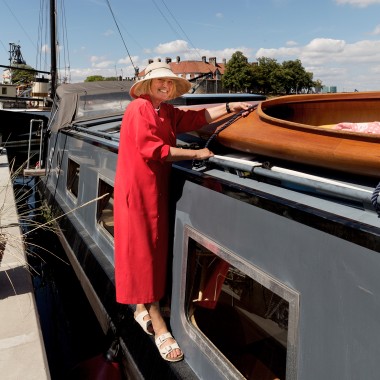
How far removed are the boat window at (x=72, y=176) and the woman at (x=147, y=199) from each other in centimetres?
373

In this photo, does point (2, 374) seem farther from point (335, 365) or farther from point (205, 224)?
point (335, 365)

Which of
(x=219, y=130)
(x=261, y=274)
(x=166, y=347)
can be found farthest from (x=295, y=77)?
(x=261, y=274)

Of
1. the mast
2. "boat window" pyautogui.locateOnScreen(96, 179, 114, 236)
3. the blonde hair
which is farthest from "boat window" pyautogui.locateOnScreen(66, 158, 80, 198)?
the mast

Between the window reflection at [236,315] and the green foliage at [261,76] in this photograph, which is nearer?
the window reflection at [236,315]

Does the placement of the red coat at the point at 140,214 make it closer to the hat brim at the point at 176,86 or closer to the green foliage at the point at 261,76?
the hat brim at the point at 176,86

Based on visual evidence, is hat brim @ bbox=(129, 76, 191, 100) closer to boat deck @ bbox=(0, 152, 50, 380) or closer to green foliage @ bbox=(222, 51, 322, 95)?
boat deck @ bbox=(0, 152, 50, 380)

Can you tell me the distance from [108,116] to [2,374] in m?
4.00

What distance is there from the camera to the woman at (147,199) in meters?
2.32

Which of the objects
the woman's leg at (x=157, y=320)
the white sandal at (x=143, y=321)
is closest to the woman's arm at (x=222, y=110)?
the woman's leg at (x=157, y=320)

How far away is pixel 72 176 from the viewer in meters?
6.09

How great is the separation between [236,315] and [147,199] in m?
0.96

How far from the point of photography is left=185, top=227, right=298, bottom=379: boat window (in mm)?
2344

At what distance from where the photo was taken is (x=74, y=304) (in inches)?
220

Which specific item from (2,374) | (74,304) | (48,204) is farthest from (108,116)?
(2,374)
